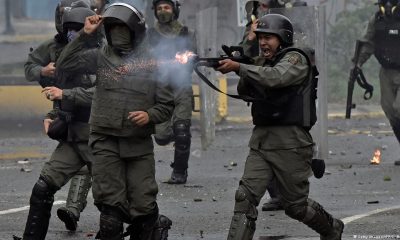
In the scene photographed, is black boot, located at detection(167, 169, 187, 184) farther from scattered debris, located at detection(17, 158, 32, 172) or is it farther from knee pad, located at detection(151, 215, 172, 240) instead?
knee pad, located at detection(151, 215, 172, 240)

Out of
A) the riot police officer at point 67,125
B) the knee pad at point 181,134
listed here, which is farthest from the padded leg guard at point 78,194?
the knee pad at point 181,134

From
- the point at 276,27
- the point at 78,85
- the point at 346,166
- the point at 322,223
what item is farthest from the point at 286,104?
the point at 346,166

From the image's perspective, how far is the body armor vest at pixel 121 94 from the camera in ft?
24.7

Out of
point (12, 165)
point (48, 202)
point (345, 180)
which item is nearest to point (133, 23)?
point (48, 202)

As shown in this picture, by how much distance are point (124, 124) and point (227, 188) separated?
14.1 ft

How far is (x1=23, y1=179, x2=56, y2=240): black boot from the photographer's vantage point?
806 centimetres

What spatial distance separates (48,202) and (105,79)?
1.08 m

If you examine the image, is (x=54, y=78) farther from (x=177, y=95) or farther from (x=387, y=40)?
(x=387, y=40)

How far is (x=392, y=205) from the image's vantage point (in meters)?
10.3

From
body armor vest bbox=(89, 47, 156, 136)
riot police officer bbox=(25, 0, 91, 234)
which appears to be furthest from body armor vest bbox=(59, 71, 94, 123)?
body armor vest bbox=(89, 47, 156, 136)

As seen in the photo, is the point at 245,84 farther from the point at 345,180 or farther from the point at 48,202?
the point at 345,180

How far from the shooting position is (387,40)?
13.2 metres

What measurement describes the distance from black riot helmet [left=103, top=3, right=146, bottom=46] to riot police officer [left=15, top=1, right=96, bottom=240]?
88 centimetres

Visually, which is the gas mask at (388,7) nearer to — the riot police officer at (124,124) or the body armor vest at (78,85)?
the body armor vest at (78,85)
